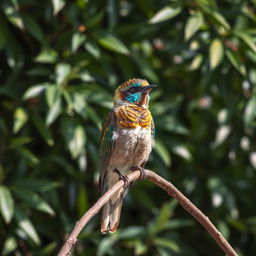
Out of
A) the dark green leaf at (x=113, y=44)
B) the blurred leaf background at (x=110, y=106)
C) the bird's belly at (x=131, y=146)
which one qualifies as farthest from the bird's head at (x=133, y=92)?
the dark green leaf at (x=113, y=44)

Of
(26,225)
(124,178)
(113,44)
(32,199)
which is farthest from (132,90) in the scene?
(26,225)

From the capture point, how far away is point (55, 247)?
4.67 m

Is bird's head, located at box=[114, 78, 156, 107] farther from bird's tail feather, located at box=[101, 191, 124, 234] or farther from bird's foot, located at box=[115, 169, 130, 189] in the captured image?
bird's tail feather, located at box=[101, 191, 124, 234]

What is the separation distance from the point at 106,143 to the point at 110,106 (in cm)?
71

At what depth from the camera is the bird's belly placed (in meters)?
3.71

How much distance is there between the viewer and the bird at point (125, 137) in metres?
3.70

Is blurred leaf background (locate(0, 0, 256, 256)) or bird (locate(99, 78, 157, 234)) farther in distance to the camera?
blurred leaf background (locate(0, 0, 256, 256))

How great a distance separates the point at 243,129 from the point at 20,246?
1789 mm

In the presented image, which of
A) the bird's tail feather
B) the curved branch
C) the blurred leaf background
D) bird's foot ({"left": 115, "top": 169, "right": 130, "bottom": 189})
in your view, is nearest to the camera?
the curved branch

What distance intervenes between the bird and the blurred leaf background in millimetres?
479

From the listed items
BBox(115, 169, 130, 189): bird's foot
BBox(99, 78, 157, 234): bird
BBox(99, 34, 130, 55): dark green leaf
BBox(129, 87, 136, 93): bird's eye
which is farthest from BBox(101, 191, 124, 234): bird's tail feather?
BBox(99, 34, 130, 55): dark green leaf

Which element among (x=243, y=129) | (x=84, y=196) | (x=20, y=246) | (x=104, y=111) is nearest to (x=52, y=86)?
(x=104, y=111)

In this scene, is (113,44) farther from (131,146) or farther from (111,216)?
(111,216)

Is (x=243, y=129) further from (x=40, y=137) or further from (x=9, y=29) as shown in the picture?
(x=9, y=29)
